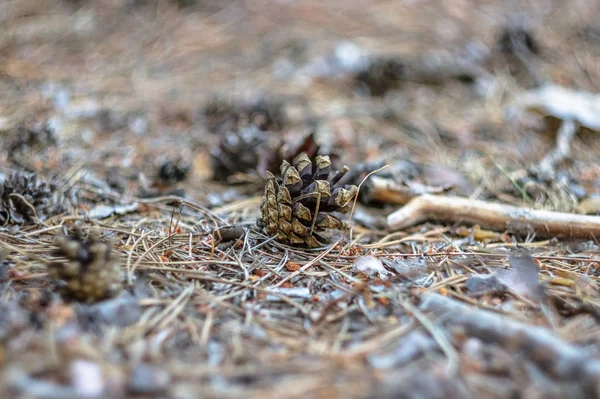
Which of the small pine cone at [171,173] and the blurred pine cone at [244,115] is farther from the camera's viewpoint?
the blurred pine cone at [244,115]

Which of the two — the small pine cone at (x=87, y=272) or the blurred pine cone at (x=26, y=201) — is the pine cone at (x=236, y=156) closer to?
the blurred pine cone at (x=26, y=201)

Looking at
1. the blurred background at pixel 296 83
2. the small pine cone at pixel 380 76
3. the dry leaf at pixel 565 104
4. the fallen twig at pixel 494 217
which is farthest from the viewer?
the small pine cone at pixel 380 76

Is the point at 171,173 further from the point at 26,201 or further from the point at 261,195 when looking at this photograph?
the point at 26,201

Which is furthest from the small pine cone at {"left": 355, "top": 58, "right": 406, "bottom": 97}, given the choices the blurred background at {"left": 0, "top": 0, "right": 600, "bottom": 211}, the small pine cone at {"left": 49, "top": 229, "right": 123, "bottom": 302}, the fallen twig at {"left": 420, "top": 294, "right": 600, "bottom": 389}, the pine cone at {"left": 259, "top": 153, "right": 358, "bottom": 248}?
the small pine cone at {"left": 49, "top": 229, "right": 123, "bottom": 302}

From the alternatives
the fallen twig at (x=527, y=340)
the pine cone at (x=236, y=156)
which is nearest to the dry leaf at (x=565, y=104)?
the pine cone at (x=236, y=156)

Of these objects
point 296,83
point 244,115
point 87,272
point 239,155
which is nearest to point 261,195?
point 239,155

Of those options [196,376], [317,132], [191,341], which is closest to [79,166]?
[317,132]

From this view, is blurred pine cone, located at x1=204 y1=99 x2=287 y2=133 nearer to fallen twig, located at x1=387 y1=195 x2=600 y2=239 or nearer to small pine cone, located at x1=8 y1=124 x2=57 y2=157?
small pine cone, located at x1=8 y1=124 x2=57 y2=157
